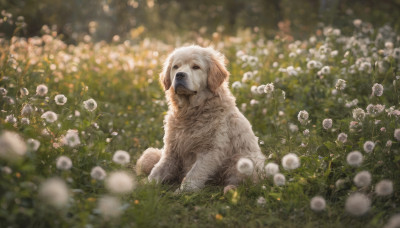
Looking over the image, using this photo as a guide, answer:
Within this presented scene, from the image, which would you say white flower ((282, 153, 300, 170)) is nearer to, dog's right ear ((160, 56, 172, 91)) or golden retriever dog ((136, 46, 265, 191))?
golden retriever dog ((136, 46, 265, 191))

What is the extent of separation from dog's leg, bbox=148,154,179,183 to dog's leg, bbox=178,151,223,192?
0.34m

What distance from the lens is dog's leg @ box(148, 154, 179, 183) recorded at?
361 cm

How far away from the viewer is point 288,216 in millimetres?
2705

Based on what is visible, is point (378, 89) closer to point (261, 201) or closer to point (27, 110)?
point (261, 201)

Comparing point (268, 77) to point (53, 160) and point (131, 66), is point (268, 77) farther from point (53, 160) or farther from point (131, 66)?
point (53, 160)

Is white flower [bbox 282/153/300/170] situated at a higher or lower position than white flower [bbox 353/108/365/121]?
lower

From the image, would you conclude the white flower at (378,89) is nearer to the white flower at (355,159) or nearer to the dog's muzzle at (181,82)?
the white flower at (355,159)

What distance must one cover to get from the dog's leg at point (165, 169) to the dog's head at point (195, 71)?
0.73 meters

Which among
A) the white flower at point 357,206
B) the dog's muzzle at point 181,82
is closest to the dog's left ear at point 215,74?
the dog's muzzle at point 181,82

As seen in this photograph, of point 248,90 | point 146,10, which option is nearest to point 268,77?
point 248,90

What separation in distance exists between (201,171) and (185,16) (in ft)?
44.5

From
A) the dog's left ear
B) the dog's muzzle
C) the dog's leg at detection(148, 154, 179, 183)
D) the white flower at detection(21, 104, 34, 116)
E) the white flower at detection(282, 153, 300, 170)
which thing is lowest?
the white flower at detection(282, 153, 300, 170)

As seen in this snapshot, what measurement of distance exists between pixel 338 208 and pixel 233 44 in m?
5.81

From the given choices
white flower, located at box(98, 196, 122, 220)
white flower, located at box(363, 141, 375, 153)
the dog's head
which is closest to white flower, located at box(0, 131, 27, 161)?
white flower, located at box(98, 196, 122, 220)
